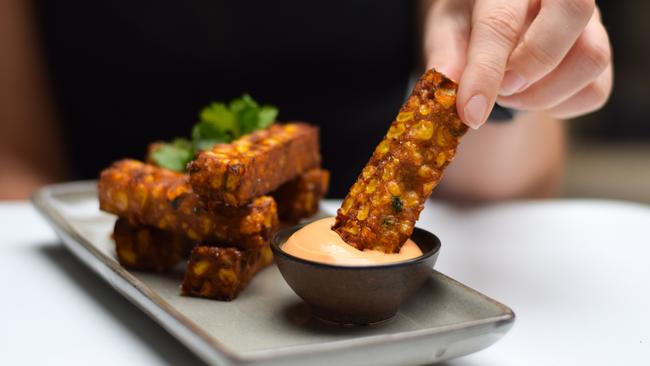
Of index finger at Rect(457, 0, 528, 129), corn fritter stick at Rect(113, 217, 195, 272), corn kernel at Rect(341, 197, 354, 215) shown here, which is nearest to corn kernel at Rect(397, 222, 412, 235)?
corn kernel at Rect(341, 197, 354, 215)

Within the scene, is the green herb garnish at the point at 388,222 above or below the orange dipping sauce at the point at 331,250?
above

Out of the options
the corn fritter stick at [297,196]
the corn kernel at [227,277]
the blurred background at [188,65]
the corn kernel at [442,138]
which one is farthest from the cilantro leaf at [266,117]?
the blurred background at [188,65]

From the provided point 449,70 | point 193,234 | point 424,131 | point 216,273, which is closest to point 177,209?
point 193,234

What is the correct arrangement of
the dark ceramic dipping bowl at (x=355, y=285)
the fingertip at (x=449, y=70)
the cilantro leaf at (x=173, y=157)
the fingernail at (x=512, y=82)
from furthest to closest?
the cilantro leaf at (x=173, y=157) < the fingertip at (x=449, y=70) < the fingernail at (x=512, y=82) < the dark ceramic dipping bowl at (x=355, y=285)

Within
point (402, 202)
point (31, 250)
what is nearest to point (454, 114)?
point (402, 202)

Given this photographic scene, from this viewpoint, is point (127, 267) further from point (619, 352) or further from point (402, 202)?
point (619, 352)

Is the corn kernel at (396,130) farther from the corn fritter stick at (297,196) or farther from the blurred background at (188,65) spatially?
the blurred background at (188,65)

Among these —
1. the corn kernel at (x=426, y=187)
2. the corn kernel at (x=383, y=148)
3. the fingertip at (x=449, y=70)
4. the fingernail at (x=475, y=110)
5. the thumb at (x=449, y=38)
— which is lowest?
the corn kernel at (x=426, y=187)

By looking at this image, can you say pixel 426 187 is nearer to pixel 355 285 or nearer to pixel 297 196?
pixel 355 285
